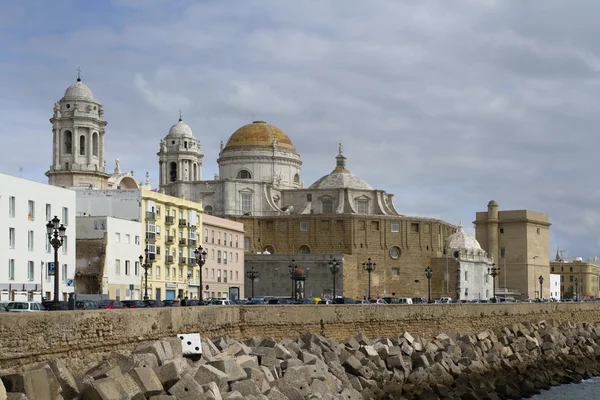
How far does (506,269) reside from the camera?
11694 cm

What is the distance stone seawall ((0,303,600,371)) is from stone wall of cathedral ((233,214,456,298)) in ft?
128

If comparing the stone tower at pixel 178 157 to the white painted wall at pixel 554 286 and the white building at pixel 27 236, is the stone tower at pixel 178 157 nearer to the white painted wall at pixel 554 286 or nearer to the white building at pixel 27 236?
the white building at pixel 27 236

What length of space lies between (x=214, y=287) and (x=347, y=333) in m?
39.4

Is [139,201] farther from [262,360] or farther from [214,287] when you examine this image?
[262,360]

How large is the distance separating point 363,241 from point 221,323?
207ft

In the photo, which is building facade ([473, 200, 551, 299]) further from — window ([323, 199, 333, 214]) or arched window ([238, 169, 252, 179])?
arched window ([238, 169, 252, 179])

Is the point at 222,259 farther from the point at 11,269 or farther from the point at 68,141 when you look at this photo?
the point at 11,269

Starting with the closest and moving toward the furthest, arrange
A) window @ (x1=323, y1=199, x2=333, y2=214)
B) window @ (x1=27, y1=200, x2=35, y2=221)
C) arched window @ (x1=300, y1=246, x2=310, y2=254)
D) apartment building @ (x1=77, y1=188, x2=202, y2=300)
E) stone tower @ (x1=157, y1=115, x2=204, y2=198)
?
window @ (x1=27, y1=200, x2=35, y2=221), apartment building @ (x1=77, y1=188, x2=202, y2=300), arched window @ (x1=300, y1=246, x2=310, y2=254), window @ (x1=323, y1=199, x2=333, y2=214), stone tower @ (x1=157, y1=115, x2=204, y2=198)

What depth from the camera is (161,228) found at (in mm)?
60188

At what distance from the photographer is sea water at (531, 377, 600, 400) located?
1286 inches

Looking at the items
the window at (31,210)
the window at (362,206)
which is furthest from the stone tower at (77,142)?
the window at (31,210)

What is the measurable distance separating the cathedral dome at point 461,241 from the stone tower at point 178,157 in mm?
25927

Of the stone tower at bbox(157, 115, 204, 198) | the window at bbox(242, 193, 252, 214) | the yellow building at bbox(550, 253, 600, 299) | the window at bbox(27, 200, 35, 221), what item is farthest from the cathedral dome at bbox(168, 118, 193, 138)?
the yellow building at bbox(550, 253, 600, 299)

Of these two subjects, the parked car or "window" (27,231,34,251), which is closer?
the parked car
